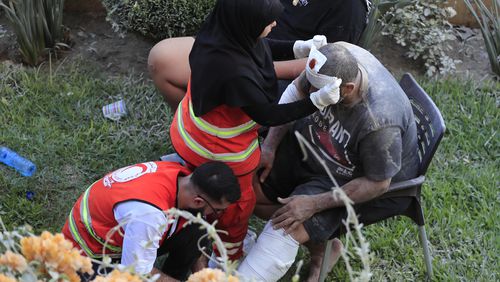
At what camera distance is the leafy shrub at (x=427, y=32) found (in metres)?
4.39

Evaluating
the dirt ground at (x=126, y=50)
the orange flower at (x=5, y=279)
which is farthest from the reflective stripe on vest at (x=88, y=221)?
the dirt ground at (x=126, y=50)

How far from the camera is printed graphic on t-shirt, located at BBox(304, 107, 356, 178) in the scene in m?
2.69

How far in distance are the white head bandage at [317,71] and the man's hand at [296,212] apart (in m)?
0.51

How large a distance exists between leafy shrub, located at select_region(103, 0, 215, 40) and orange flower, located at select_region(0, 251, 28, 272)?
2.82 meters

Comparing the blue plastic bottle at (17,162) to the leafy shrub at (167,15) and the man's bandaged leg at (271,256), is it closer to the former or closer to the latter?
the leafy shrub at (167,15)

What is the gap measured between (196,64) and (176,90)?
811mm

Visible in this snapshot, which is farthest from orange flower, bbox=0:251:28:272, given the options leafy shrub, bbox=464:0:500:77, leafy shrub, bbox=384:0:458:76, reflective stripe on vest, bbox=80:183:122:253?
leafy shrub, bbox=464:0:500:77

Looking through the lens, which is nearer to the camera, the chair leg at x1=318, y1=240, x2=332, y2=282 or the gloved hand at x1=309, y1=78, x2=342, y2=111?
the gloved hand at x1=309, y1=78, x2=342, y2=111

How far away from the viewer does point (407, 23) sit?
4.42m

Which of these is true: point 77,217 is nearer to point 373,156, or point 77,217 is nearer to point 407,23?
point 373,156

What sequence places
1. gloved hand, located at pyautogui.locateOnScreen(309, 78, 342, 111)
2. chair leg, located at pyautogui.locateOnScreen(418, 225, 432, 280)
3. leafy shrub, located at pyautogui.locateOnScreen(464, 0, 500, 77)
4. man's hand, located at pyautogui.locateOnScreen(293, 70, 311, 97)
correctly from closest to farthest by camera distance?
gloved hand, located at pyautogui.locateOnScreen(309, 78, 342, 111)
man's hand, located at pyautogui.locateOnScreen(293, 70, 311, 97)
chair leg, located at pyautogui.locateOnScreen(418, 225, 432, 280)
leafy shrub, located at pyautogui.locateOnScreen(464, 0, 500, 77)

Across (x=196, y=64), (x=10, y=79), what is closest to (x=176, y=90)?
(x=196, y=64)

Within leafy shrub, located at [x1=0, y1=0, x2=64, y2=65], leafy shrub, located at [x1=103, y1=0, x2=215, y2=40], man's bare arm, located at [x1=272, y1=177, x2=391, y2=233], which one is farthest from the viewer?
leafy shrub, located at [x1=0, y1=0, x2=64, y2=65]

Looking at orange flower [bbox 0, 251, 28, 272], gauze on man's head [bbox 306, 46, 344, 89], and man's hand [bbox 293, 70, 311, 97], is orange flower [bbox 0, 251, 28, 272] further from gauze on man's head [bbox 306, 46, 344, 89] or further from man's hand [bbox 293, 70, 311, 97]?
man's hand [bbox 293, 70, 311, 97]
